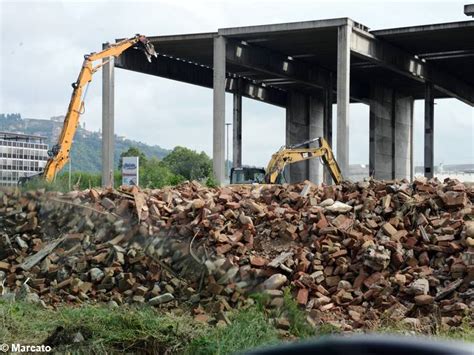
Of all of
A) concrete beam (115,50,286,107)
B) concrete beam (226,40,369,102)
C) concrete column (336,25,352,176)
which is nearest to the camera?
concrete column (336,25,352,176)

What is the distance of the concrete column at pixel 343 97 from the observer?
38.9m

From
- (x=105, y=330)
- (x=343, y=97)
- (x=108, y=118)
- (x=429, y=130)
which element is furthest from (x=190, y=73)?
(x=105, y=330)

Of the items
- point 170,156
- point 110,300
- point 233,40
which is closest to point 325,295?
point 110,300

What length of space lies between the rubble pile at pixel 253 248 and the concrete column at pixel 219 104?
24523mm

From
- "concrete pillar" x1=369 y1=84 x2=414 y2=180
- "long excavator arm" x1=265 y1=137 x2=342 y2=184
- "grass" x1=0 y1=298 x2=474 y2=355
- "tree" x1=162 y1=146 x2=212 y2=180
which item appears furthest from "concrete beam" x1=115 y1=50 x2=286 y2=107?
"tree" x1=162 y1=146 x2=212 y2=180

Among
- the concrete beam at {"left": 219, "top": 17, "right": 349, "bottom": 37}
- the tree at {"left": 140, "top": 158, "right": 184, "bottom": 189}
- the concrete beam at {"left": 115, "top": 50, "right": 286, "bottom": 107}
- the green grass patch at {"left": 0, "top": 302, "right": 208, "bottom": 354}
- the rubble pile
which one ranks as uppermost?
the concrete beam at {"left": 219, "top": 17, "right": 349, "bottom": 37}

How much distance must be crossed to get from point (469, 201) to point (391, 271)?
3.07 meters

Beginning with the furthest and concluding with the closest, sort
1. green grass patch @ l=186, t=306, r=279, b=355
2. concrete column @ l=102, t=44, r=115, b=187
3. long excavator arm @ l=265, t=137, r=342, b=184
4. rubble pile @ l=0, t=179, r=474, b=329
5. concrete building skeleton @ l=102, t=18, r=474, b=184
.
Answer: concrete column @ l=102, t=44, r=115, b=187, concrete building skeleton @ l=102, t=18, r=474, b=184, long excavator arm @ l=265, t=137, r=342, b=184, rubble pile @ l=0, t=179, r=474, b=329, green grass patch @ l=186, t=306, r=279, b=355

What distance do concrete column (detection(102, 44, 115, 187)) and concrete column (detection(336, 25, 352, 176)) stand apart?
1265 cm

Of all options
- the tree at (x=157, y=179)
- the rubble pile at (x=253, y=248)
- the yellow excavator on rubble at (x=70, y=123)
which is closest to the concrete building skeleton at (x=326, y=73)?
the tree at (x=157, y=179)

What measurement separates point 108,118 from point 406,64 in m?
18.6

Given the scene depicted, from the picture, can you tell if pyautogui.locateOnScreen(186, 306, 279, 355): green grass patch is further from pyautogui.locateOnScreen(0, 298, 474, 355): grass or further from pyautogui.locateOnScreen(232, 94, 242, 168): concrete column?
pyautogui.locateOnScreen(232, 94, 242, 168): concrete column

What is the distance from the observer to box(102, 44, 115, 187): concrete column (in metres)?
42.7

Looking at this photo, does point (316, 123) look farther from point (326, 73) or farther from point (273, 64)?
point (273, 64)
